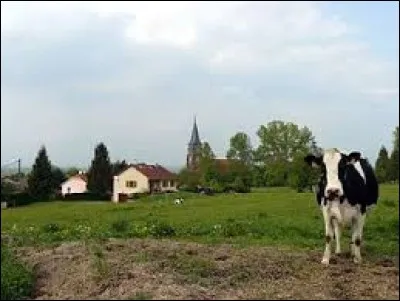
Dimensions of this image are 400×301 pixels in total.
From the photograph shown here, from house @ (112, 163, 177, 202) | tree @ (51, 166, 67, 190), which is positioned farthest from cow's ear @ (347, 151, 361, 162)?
house @ (112, 163, 177, 202)

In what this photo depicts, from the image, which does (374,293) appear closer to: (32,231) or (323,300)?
(323,300)

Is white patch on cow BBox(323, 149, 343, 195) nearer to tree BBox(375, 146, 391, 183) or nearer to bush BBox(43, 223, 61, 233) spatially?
tree BBox(375, 146, 391, 183)

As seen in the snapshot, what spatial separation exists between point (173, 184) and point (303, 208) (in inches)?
1840

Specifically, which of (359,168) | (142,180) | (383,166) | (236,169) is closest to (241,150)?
(236,169)

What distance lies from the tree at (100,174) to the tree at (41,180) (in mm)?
4004

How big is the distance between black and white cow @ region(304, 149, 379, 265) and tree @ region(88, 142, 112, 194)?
141 ft

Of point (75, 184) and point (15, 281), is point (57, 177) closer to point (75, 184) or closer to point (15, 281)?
point (75, 184)

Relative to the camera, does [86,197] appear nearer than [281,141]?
No

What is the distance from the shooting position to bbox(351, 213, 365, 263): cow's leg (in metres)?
11.4

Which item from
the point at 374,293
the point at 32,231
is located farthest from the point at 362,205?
the point at 32,231

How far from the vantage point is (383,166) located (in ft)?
69.5

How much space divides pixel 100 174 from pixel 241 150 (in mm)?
11717

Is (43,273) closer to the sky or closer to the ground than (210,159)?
closer to the ground

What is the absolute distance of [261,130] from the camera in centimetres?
4472
